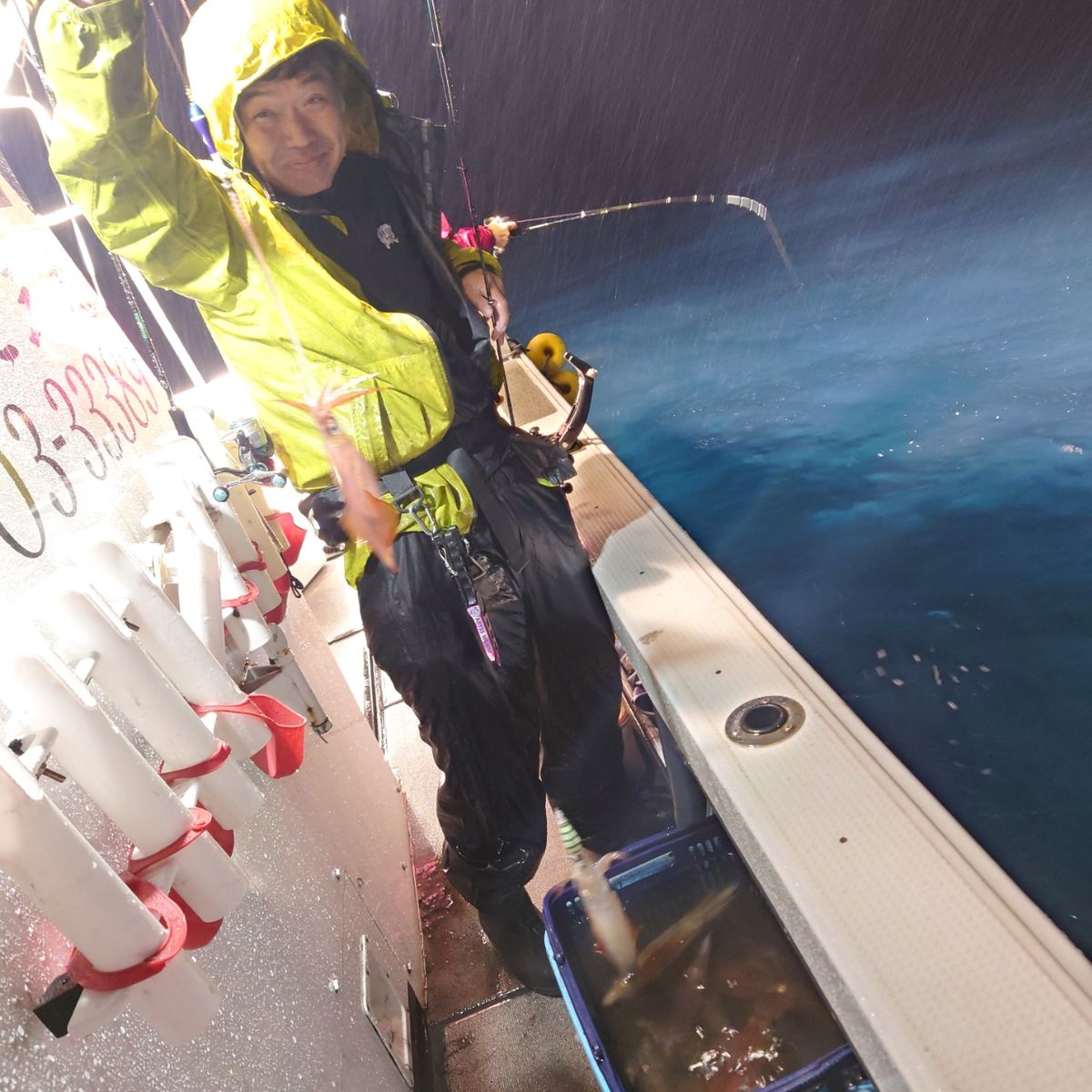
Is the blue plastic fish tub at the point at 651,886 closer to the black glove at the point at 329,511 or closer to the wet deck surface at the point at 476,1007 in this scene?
the wet deck surface at the point at 476,1007

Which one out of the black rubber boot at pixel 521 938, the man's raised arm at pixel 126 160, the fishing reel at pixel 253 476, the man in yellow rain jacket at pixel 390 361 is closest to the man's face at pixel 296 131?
the man in yellow rain jacket at pixel 390 361

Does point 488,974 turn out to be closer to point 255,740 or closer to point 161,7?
point 255,740

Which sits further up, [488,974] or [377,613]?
[377,613]

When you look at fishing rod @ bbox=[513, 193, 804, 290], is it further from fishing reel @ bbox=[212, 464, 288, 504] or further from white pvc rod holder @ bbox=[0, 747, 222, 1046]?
white pvc rod holder @ bbox=[0, 747, 222, 1046]

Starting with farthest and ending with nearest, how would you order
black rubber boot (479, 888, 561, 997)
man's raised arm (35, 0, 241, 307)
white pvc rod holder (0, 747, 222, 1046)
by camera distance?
black rubber boot (479, 888, 561, 997) → man's raised arm (35, 0, 241, 307) → white pvc rod holder (0, 747, 222, 1046)

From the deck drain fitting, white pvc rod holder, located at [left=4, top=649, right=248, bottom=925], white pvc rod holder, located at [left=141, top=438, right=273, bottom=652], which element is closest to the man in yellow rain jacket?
white pvc rod holder, located at [left=141, top=438, right=273, bottom=652]

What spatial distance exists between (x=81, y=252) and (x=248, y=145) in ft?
0.95

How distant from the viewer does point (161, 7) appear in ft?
3.07

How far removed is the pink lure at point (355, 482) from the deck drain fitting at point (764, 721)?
611 mm

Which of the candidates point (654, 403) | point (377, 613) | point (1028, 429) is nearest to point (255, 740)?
point (377, 613)

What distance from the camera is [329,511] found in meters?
1.17

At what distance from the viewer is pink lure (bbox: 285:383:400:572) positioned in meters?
1.08

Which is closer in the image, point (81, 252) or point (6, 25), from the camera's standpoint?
point (6, 25)

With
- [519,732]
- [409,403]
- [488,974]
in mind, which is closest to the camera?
[409,403]
